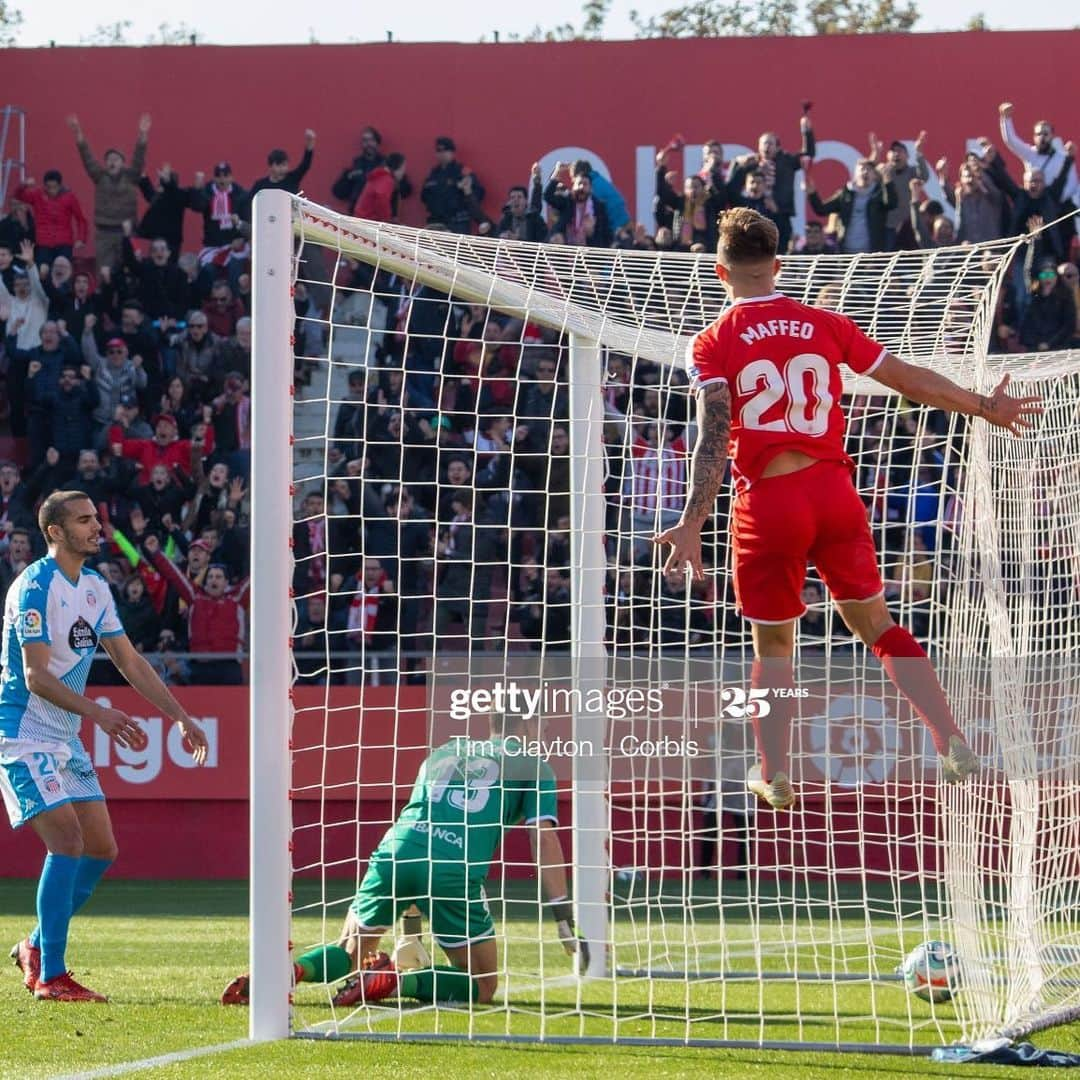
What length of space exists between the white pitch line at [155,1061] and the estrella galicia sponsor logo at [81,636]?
6.56 feet

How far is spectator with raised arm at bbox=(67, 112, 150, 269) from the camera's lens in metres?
17.5

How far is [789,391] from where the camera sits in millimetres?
5461

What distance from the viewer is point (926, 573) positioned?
13000 millimetres

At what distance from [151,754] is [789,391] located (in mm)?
Answer: 8937

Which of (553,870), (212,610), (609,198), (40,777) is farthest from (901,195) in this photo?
(40,777)

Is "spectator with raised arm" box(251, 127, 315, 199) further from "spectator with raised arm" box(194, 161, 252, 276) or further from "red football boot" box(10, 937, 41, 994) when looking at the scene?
"red football boot" box(10, 937, 41, 994)

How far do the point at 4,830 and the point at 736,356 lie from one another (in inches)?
379

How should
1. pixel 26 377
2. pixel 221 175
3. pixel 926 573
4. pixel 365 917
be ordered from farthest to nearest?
pixel 221 175 → pixel 26 377 → pixel 926 573 → pixel 365 917

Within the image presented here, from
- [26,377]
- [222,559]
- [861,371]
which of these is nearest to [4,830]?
[222,559]

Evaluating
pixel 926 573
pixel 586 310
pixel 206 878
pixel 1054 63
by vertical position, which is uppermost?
pixel 1054 63

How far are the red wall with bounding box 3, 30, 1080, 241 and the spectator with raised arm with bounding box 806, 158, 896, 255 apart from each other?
2.26 m

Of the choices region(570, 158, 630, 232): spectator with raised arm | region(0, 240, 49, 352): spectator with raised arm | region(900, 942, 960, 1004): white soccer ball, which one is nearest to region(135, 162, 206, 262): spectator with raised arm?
region(0, 240, 49, 352): spectator with raised arm

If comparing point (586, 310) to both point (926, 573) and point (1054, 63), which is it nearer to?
point (926, 573)

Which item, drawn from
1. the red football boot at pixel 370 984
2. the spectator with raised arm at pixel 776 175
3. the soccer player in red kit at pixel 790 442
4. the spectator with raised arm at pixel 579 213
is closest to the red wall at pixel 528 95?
the spectator with raised arm at pixel 776 175
